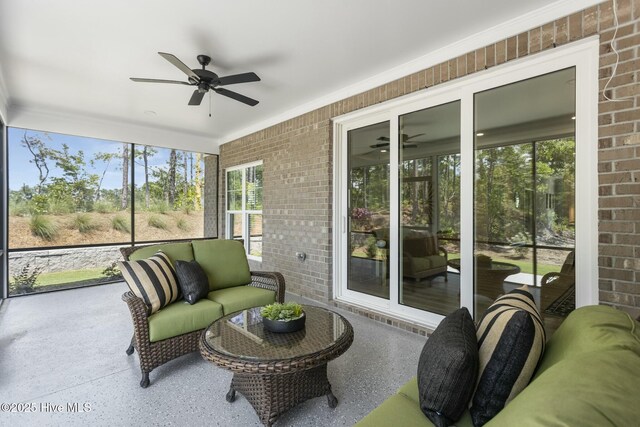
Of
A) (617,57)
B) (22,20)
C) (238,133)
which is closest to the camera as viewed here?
(617,57)

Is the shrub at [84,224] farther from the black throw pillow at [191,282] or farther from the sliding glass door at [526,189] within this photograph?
the sliding glass door at [526,189]

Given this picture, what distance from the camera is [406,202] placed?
334 centimetres

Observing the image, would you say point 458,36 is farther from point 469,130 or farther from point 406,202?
point 406,202

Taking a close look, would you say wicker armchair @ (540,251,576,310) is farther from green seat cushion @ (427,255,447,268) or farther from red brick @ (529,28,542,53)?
red brick @ (529,28,542,53)

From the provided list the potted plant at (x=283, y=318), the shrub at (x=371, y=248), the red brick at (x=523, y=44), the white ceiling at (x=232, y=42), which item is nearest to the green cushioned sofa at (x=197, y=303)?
the potted plant at (x=283, y=318)

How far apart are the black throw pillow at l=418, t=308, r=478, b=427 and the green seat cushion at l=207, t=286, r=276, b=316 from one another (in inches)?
75.5

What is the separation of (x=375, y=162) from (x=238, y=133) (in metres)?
3.25

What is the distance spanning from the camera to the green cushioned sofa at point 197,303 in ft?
7.39

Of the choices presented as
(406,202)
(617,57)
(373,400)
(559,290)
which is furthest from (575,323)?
(406,202)

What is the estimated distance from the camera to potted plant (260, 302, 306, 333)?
6.36ft

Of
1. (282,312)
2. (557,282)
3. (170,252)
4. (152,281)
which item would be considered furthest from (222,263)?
(557,282)

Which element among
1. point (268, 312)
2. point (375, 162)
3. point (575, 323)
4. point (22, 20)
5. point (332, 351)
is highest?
point (22, 20)

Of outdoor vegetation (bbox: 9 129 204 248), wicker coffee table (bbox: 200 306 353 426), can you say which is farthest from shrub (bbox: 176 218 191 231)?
wicker coffee table (bbox: 200 306 353 426)

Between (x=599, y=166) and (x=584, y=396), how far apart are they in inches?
80.9
